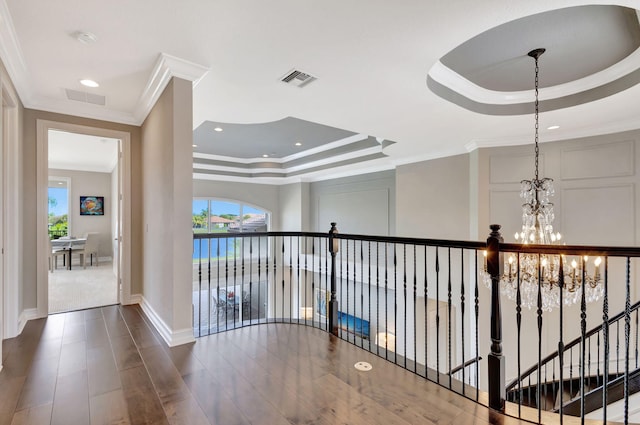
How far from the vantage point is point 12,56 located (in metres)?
2.50

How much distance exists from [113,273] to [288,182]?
4.96 m

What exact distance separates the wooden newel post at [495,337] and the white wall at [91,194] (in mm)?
9413

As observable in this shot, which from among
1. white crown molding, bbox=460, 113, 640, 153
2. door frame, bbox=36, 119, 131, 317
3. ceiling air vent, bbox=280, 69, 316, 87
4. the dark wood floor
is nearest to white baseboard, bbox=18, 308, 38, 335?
door frame, bbox=36, 119, 131, 317

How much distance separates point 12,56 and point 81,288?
4.05m

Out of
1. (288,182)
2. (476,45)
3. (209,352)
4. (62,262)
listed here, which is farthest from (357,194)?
(62,262)

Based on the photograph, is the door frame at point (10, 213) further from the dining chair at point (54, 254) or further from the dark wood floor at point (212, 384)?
the dining chair at point (54, 254)

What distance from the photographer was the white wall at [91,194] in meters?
8.07

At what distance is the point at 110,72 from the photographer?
285 centimetres

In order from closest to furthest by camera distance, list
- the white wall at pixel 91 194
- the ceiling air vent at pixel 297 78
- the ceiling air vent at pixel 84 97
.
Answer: the ceiling air vent at pixel 297 78, the ceiling air vent at pixel 84 97, the white wall at pixel 91 194

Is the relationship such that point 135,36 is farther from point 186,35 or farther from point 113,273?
point 113,273

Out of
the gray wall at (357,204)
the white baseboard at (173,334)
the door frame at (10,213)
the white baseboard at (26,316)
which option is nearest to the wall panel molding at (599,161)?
the gray wall at (357,204)

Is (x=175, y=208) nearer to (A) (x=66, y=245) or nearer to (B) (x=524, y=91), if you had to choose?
(B) (x=524, y=91)

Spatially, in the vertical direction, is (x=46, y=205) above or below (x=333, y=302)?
above

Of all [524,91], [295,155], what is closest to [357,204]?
[295,155]
